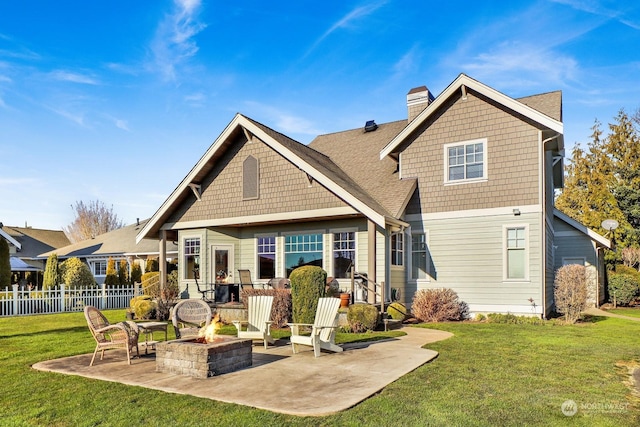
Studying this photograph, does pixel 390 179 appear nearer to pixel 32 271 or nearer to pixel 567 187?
pixel 567 187

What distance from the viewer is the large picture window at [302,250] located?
16.6 m

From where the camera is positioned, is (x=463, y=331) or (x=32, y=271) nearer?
(x=463, y=331)

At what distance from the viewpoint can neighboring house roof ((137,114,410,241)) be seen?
1419 centimetres

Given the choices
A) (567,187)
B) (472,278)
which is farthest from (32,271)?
(567,187)

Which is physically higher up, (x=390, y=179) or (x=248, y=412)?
(x=390, y=179)

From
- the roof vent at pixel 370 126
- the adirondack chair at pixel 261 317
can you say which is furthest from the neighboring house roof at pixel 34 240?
the adirondack chair at pixel 261 317

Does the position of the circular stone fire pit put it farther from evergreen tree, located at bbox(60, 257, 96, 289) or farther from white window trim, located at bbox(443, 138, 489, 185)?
evergreen tree, located at bbox(60, 257, 96, 289)

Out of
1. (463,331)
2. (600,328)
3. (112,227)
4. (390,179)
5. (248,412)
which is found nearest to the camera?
(248,412)

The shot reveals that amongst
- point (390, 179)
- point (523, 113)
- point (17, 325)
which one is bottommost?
point (17, 325)

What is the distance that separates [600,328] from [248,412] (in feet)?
38.4

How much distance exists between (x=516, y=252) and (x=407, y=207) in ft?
12.3

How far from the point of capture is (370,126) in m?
21.5

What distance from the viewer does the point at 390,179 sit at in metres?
17.1

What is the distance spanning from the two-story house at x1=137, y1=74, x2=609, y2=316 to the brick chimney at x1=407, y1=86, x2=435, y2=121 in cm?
256
